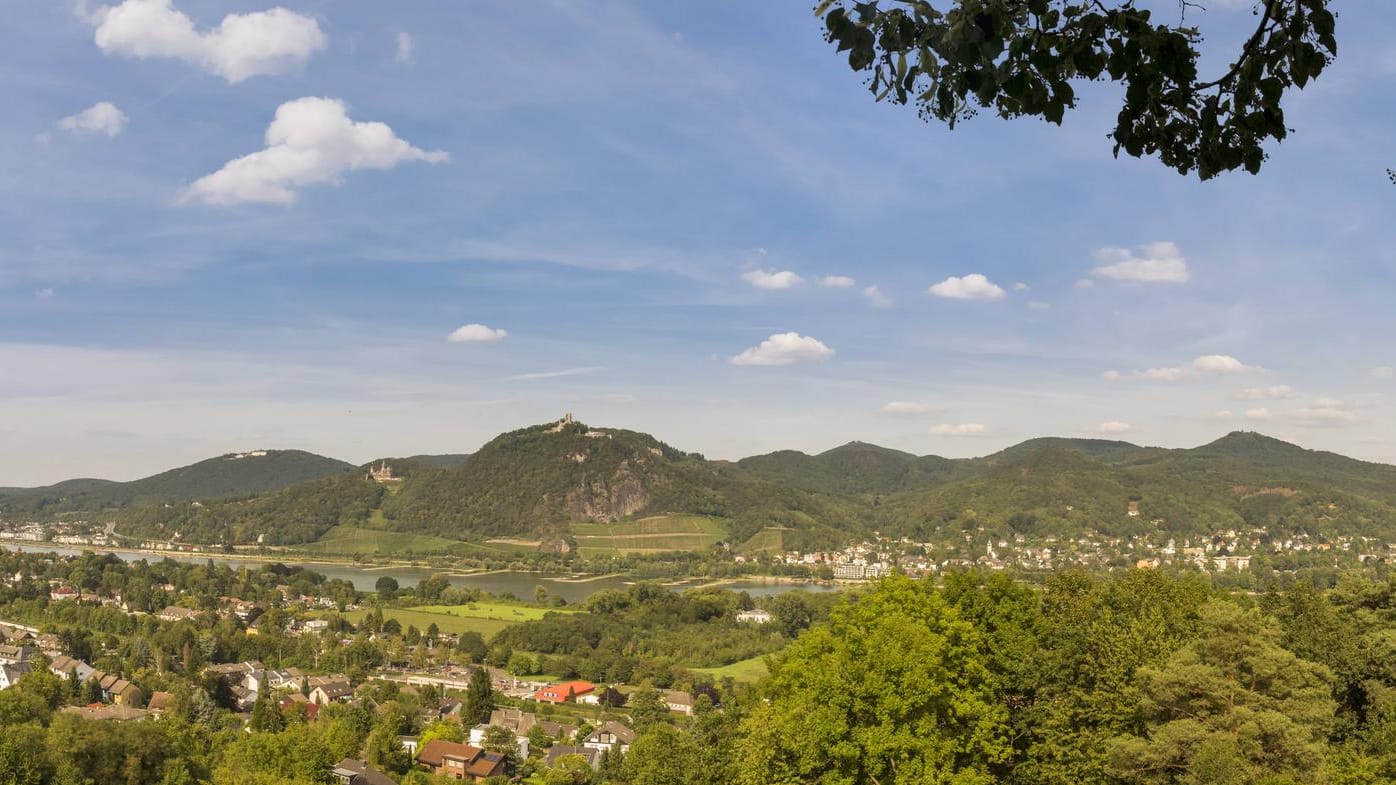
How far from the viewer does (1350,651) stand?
17.3m

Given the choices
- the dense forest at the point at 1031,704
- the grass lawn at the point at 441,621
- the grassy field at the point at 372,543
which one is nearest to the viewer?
the dense forest at the point at 1031,704

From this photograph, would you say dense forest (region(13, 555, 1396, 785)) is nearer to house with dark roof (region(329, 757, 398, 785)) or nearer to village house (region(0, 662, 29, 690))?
house with dark roof (region(329, 757, 398, 785))

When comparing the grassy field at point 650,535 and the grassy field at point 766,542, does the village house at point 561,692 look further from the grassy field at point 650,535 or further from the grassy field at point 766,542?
the grassy field at point 650,535

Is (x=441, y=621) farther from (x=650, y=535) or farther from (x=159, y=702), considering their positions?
(x=650, y=535)

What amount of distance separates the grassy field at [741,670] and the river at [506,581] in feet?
114

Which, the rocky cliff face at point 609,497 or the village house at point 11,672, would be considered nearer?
the village house at point 11,672

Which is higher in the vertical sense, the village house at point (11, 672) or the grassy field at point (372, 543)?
the grassy field at point (372, 543)

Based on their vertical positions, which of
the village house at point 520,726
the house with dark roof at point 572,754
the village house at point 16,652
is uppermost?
the village house at point 16,652

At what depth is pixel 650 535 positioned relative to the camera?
163 metres

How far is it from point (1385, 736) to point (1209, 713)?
2448mm

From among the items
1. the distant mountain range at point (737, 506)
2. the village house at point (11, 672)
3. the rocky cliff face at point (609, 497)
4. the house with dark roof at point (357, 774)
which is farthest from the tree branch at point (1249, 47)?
the rocky cliff face at point (609, 497)

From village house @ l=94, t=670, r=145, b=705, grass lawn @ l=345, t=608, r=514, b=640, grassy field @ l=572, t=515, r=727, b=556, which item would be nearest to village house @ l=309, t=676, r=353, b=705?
village house @ l=94, t=670, r=145, b=705

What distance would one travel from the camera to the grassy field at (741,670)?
55.3 metres

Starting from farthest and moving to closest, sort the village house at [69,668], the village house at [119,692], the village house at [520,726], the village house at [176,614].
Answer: the village house at [176,614] < the village house at [69,668] < the village house at [119,692] < the village house at [520,726]
